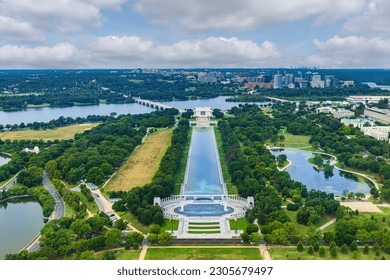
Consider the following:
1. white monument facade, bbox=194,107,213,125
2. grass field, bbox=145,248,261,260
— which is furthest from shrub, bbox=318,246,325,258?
white monument facade, bbox=194,107,213,125

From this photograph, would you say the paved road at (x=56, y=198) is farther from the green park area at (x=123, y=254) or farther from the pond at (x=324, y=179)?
the pond at (x=324, y=179)

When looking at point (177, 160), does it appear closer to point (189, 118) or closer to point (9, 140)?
point (9, 140)

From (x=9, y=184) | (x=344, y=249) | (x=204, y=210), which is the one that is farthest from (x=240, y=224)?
(x=9, y=184)

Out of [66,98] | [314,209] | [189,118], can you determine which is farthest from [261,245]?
[66,98]

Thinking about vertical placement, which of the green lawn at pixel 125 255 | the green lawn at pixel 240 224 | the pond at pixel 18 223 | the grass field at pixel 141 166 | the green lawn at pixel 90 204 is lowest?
the pond at pixel 18 223

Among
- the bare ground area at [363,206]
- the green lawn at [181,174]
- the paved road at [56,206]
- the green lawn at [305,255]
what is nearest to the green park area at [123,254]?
the paved road at [56,206]
